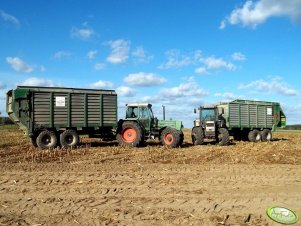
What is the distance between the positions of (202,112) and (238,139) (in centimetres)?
513

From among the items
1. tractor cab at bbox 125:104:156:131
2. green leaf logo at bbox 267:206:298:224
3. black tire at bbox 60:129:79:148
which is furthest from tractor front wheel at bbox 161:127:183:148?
green leaf logo at bbox 267:206:298:224

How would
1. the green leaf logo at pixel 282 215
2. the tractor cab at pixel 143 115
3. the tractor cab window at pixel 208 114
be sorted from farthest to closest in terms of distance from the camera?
the tractor cab window at pixel 208 114 < the tractor cab at pixel 143 115 < the green leaf logo at pixel 282 215

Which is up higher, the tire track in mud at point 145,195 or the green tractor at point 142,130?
the green tractor at point 142,130

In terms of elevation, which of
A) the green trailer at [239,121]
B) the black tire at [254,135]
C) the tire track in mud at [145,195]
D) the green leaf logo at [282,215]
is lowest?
the green leaf logo at [282,215]

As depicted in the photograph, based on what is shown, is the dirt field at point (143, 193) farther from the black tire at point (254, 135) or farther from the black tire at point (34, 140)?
the black tire at point (254, 135)

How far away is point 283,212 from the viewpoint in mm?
6852

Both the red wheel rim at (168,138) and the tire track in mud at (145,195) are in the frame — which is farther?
the red wheel rim at (168,138)

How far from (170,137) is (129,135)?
1977 mm

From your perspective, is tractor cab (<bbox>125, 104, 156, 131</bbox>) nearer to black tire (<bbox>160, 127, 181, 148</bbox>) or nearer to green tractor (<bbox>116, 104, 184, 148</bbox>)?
green tractor (<bbox>116, 104, 184, 148</bbox>)

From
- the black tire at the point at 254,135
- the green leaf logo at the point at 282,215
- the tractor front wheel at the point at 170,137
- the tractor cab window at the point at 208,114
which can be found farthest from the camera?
the black tire at the point at 254,135

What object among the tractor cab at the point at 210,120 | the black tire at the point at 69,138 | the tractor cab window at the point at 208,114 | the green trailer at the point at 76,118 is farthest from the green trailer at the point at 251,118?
the black tire at the point at 69,138

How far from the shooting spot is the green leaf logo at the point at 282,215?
255 inches

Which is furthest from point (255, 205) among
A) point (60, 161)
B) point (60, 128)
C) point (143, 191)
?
point (60, 128)

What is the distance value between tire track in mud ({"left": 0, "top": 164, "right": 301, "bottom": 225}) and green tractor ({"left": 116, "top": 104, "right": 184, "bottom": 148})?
8320 millimetres
